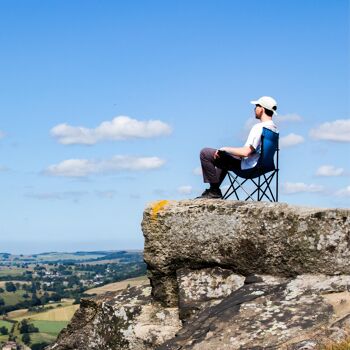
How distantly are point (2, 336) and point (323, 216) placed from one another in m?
134

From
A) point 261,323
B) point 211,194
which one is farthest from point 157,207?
point 261,323

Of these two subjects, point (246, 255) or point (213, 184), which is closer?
point (246, 255)

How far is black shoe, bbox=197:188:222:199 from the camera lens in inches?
401

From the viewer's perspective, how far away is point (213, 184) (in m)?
10.2

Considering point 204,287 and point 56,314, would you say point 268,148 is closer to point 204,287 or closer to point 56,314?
point 204,287

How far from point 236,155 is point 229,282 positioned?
199 cm

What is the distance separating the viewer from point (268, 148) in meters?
9.88

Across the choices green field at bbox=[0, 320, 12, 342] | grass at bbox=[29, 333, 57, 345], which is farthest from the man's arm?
green field at bbox=[0, 320, 12, 342]

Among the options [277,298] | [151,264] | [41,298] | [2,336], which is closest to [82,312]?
[151,264]

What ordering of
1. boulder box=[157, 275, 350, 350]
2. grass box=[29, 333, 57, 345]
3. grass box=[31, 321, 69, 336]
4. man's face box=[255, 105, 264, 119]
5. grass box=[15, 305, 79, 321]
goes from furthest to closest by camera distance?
grass box=[15, 305, 79, 321], grass box=[31, 321, 69, 336], grass box=[29, 333, 57, 345], man's face box=[255, 105, 264, 119], boulder box=[157, 275, 350, 350]

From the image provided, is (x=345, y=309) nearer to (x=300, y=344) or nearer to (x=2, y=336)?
(x=300, y=344)

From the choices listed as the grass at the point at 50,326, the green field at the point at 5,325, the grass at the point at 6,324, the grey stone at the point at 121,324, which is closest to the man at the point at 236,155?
the grey stone at the point at 121,324

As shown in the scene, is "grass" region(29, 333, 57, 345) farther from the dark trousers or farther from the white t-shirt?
the white t-shirt

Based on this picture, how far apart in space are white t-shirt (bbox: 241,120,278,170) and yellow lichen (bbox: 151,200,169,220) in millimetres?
1488
